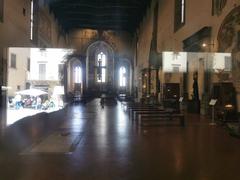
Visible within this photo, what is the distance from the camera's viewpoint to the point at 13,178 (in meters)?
4.59

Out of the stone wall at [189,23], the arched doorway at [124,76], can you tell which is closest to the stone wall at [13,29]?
the stone wall at [189,23]

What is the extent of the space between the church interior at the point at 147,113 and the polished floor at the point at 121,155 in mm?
16

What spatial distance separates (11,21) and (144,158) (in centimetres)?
1327

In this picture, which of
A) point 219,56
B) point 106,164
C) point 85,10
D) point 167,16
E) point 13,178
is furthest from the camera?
point 85,10

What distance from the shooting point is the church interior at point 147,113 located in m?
5.43

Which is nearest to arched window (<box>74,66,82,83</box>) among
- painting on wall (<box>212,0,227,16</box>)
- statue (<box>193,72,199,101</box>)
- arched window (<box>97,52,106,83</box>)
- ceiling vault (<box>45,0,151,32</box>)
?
arched window (<box>97,52,106,83</box>)

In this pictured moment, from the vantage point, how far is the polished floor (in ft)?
16.0

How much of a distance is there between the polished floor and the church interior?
16mm

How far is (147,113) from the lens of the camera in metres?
12.5

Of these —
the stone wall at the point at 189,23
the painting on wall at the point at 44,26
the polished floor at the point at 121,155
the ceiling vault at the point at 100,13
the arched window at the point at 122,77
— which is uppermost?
the ceiling vault at the point at 100,13

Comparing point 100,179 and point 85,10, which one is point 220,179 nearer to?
point 100,179

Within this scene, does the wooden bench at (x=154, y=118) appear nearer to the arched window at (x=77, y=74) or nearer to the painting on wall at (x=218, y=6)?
the painting on wall at (x=218, y=6)

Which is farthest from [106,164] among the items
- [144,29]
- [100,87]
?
[100,87]

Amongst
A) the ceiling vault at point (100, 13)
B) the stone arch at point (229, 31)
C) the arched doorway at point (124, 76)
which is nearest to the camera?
the stone arch at point (229, 31)
